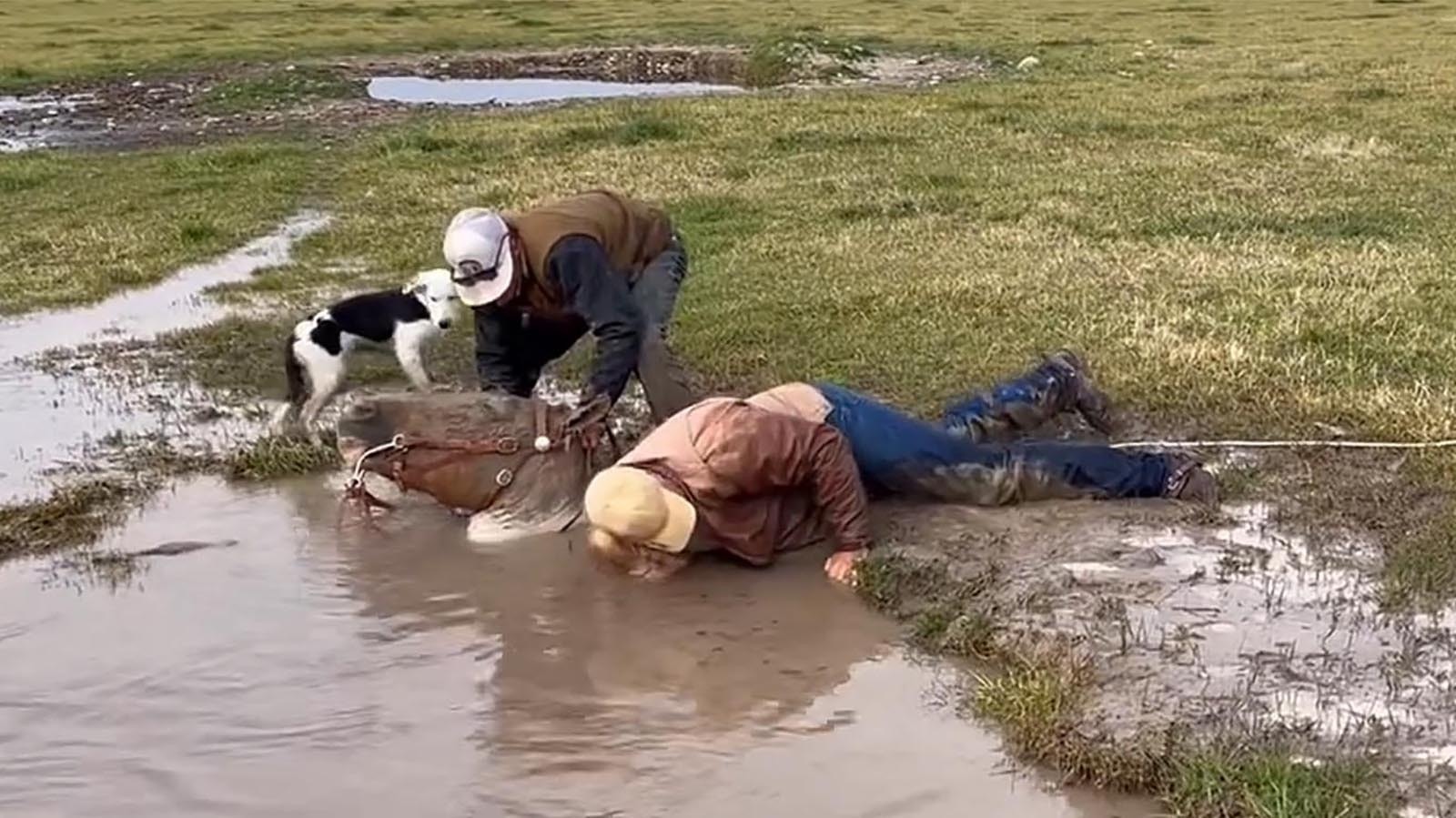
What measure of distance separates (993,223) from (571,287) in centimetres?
696

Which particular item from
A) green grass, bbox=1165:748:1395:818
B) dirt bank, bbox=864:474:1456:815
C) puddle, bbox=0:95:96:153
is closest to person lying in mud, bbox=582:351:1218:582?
dirt bank, bbox=864:474:1456:815

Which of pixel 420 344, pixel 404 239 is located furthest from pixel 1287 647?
pixel 404 239

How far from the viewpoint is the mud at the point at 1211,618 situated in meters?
5.25

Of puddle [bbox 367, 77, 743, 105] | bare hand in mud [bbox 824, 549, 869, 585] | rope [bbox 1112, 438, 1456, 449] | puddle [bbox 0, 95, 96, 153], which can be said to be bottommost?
puddle [bbox 367, 77, 743, 105]

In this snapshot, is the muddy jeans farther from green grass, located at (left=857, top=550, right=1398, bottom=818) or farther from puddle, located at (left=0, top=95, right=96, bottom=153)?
puddle, located at (left=0, top=95, right=96, bottom=153)

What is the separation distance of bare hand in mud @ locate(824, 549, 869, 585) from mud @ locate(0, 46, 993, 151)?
60.3 feet

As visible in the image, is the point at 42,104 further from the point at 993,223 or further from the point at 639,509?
the point at 639,509

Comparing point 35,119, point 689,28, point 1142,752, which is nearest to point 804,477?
point 1142,752

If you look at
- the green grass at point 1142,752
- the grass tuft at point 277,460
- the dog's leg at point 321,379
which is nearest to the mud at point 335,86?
the dog's leg at point 321,379

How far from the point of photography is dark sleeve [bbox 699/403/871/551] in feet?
21.7

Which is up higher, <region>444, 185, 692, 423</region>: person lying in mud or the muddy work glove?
<region>444, 185, 692, 423</region>: person lying in mud

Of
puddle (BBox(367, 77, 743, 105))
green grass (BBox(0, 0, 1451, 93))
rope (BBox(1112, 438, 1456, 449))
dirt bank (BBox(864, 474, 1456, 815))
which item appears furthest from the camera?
green grass (BBox(0, 0, 1451, 93))

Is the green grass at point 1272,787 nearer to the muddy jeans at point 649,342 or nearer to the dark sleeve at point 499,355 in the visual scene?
the muddy jeans at point 649,342

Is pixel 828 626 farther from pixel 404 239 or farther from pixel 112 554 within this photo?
pixel 404 239
